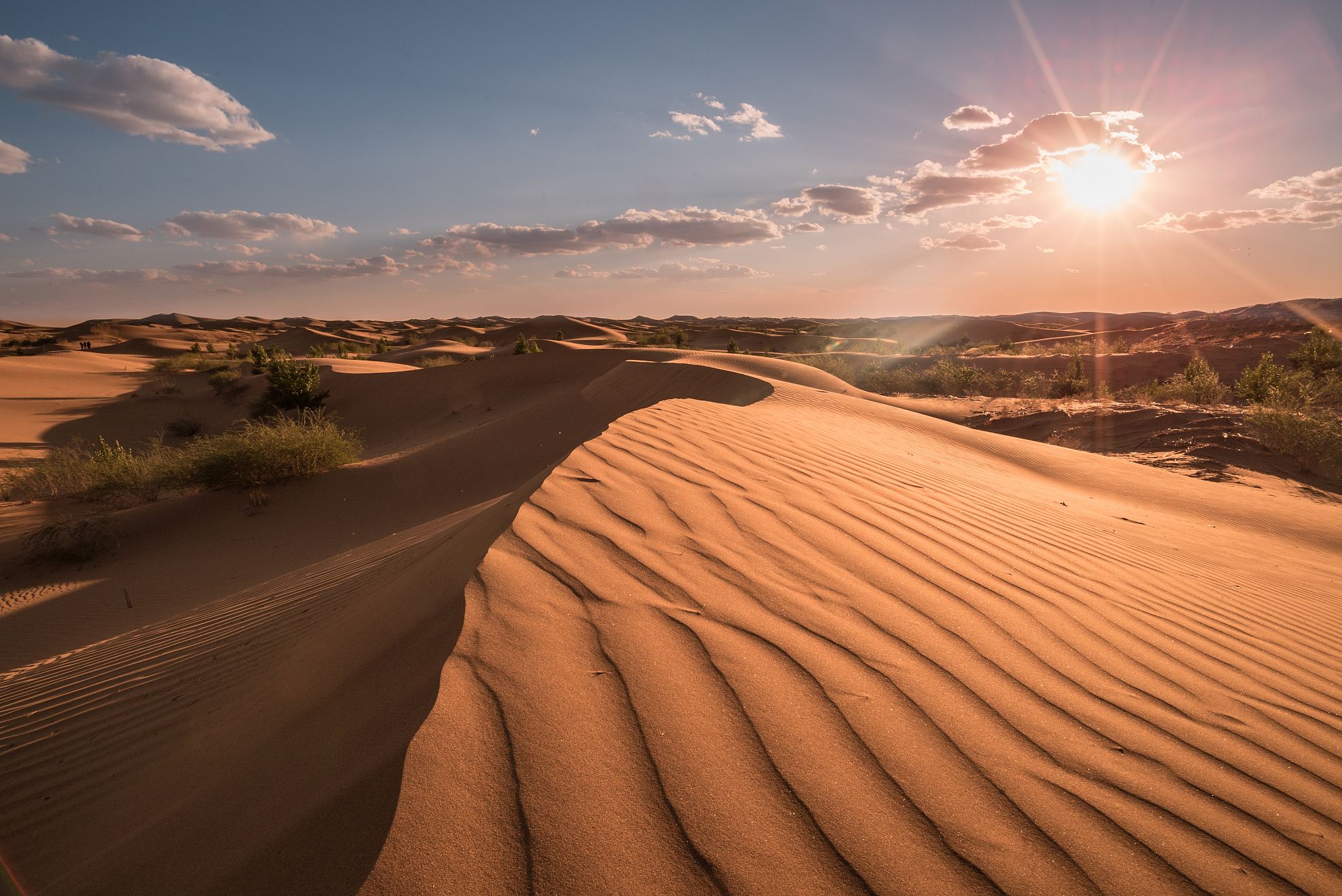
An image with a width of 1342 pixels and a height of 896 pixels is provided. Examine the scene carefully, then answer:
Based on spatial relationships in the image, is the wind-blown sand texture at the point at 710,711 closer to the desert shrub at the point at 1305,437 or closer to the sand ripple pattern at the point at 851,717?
the sand ripple pattern at the point at 851,717

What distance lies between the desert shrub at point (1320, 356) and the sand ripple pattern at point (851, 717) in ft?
57.4

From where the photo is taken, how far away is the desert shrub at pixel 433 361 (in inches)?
821

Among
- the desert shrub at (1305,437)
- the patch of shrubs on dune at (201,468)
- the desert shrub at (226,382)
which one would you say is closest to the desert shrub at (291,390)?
the desert shrub at (226,382)

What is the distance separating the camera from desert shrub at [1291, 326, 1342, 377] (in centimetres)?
1503

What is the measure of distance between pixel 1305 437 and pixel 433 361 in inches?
899

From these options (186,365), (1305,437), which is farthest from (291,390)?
(1305,437)

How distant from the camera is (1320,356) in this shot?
15422mm

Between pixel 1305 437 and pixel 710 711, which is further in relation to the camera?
pixel 1305 437

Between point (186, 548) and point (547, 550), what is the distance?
6.27 metres

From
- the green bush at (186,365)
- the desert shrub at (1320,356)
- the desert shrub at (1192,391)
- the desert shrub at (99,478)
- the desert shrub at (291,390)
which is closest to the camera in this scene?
the desert shrub at (99,478)

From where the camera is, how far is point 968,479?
5.06m

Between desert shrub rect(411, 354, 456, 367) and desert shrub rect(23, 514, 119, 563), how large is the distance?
1207cm

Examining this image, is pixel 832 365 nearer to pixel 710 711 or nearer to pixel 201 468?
pixel 201 468

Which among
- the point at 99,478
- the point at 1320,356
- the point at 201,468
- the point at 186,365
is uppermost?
the point at 1320,356
